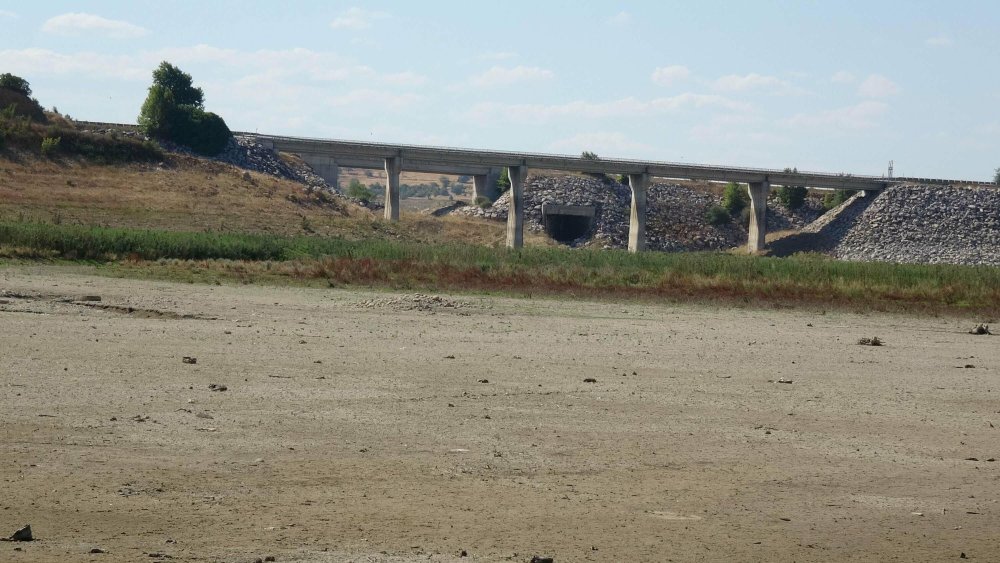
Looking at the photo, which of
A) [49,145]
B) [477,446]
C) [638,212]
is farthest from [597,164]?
[477,446]

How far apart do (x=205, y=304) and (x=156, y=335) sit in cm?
769

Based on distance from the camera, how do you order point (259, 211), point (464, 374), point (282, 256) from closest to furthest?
point (464, 374)
point (282, 256)
point (259, 211)

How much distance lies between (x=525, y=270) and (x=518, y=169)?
52.6 m

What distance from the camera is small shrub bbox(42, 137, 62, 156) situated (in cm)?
7962

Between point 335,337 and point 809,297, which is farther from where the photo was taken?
point 809,297

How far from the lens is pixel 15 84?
305 feet

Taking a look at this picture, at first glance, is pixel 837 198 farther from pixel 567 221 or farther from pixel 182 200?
pixel 182 200

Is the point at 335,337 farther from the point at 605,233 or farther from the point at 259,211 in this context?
the point at 605,233

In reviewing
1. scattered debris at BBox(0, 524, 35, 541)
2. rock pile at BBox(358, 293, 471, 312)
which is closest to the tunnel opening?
rock pile at BBox(358, 293, 471, 312)

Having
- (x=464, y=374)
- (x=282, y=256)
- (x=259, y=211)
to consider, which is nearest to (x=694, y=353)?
(x=464, y=374)

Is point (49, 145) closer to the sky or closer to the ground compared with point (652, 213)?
closer to the sky

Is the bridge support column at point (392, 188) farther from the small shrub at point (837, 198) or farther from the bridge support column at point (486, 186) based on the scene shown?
the small shrub at point (837, 198)

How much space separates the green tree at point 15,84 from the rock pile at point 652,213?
114 feet

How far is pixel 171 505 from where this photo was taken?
11.2 metres
